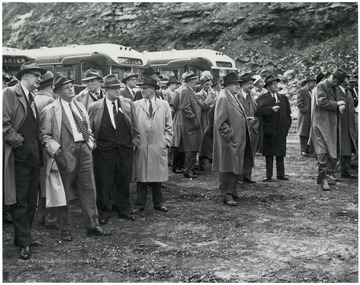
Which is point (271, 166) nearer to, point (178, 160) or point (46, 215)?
point (178, 160)

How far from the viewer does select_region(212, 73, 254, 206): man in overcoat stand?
7238mm

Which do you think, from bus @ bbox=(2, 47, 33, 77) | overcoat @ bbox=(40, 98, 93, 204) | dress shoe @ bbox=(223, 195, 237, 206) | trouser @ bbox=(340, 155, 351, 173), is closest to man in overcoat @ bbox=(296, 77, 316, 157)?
trouser @ bbox=(340, 155, 351, 173)

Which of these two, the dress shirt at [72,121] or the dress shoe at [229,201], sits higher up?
the dress shirt at [72,121]

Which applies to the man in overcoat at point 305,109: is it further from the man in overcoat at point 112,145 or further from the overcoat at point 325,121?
the man in overcoat at point 112,145

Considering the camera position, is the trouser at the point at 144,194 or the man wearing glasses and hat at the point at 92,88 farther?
the man wearing glasses and hat at the point at 92,88

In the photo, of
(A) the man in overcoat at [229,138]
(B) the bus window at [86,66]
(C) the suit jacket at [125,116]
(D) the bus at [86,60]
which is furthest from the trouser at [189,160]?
(B) the bus window at [86,66]

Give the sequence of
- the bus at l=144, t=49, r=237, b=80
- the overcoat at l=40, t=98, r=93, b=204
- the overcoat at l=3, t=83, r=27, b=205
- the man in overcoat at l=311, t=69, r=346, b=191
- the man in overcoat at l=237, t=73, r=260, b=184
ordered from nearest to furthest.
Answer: the overcoat at l=3, t=83, r=27, b=205 < the overcoat at l=40, t=98, r=93, b=204 < the man in overcoat at l=311, t=69, r=346, b=191 < the man in overcoat at l=237, t=73, r=260, b=184 < the bus at l=144, t=49, r=237, b=80

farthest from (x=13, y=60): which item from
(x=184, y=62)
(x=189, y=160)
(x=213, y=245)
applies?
(x=213, y=245)

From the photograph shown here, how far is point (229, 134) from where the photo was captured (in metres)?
7.21

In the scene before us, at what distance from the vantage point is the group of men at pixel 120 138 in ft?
16.7

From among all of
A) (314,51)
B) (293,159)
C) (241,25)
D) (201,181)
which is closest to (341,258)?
(201,181)

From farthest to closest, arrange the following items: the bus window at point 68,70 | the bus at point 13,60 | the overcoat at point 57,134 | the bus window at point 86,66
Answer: the bus window at point 68,70 < the bus window at point 86,66 < the bus at point 13,60 < the overcoat at point 57,134

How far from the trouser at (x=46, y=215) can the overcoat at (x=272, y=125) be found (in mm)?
4217

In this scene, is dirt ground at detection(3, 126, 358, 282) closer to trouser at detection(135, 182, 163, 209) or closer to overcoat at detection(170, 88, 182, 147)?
trouser at detection(135, 182, 163, 209)
